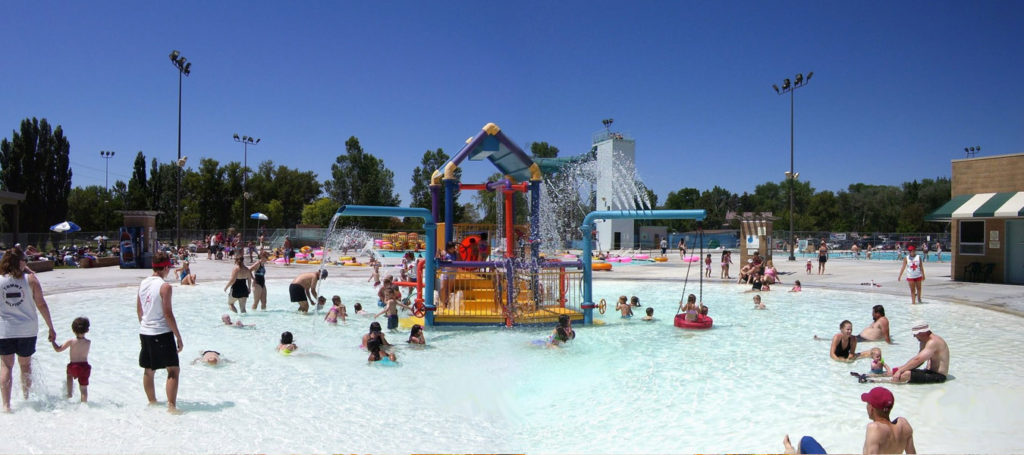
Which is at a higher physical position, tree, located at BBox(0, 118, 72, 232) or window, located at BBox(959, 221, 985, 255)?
tree, located at BBox(0, 118, 72, 232)

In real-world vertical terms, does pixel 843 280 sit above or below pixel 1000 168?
below

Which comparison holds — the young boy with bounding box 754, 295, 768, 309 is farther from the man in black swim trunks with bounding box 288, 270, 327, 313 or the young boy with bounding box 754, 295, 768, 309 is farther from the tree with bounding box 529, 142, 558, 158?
the tree with bounding box 529, 142, 558, 158

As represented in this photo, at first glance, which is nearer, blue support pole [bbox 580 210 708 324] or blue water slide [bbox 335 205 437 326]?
blue support pole [bbox 580 210 708 324]

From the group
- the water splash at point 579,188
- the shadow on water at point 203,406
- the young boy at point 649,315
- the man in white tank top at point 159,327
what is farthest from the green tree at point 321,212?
the man in white tank top at point 159,327

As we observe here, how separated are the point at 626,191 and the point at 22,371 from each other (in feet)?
32.6

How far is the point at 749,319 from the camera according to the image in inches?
562

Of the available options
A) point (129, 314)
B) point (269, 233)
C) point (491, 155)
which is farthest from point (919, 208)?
point (129, 314)

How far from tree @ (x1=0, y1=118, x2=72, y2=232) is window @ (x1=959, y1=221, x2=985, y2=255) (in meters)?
59.7

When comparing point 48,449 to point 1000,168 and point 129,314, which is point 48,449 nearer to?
point 129,314

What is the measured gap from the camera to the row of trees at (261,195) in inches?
1890

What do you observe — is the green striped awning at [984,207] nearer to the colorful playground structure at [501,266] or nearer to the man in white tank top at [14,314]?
the colorful playground structure at [501,266]

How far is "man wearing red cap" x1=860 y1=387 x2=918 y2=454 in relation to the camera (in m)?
4.52

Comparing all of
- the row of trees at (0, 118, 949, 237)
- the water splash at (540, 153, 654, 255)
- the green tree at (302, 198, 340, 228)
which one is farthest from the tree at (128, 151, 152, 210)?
the water splash at (540, 153, 654, 255)

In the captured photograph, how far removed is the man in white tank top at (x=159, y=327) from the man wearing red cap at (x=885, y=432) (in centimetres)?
649
